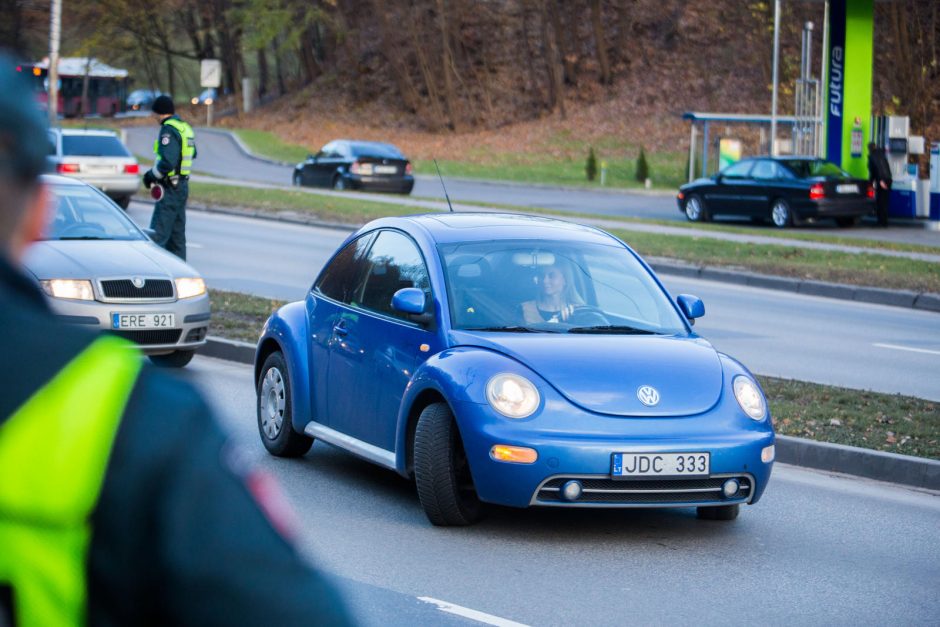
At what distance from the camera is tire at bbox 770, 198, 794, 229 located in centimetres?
3105

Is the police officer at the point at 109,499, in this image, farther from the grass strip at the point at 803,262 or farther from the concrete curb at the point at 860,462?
the grass strip at the point at 803,262

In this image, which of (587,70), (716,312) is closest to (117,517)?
(716,312)

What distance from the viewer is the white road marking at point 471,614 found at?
215 inches

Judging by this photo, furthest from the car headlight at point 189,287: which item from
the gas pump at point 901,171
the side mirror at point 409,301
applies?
the gas pump at point 901,171

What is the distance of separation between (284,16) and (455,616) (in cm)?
6544

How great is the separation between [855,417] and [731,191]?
22.7 m

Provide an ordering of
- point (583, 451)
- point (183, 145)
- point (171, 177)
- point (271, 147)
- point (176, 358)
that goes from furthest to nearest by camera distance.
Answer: point (271, 147) < point (183, 145) < point (171, 177) < point (176, 358) < point (583, 451)

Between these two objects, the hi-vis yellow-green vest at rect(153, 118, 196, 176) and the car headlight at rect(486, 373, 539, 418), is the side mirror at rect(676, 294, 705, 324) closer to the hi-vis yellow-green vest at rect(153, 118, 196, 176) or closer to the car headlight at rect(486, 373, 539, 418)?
the car headlight at rect(486, 373, 539, 418)

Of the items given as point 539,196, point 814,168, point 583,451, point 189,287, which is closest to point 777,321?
point 189,287

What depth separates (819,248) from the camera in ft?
78.4

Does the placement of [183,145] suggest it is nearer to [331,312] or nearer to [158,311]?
[158,311]

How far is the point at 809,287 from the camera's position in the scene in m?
19.9

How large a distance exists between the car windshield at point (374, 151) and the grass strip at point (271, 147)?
1544cm

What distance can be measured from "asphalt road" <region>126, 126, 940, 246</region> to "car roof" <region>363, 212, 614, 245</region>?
20341mm
